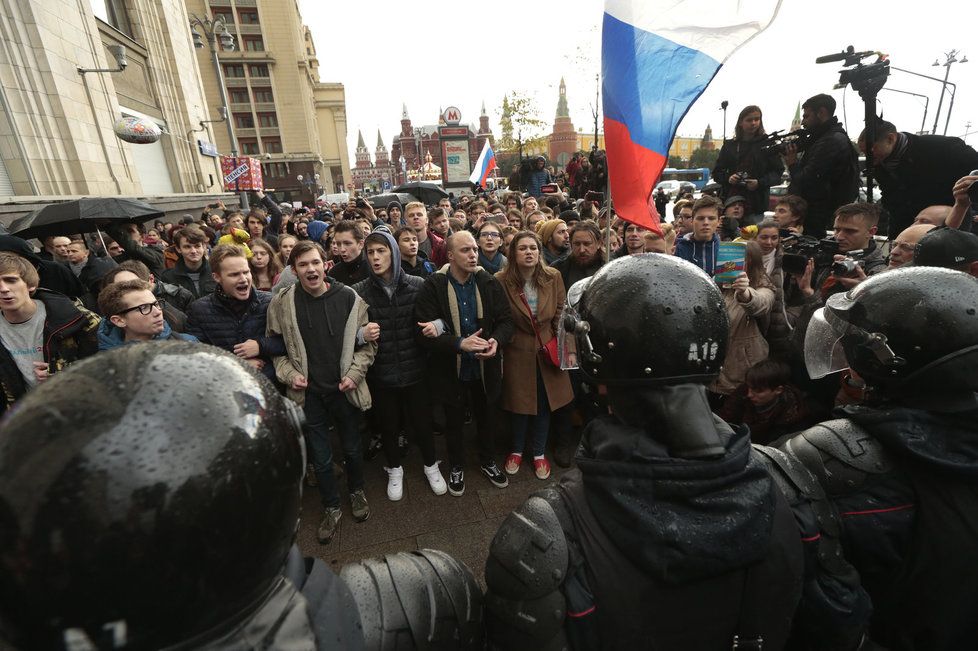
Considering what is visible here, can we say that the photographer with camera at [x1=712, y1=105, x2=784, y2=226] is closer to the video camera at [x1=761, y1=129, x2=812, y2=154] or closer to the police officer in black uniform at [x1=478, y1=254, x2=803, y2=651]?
the video camera at [x1=761, y1=129, x2=812, y2=154]

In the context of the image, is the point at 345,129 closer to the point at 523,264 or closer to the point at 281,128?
the point at 281,128

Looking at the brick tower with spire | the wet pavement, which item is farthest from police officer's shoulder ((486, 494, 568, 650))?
the brick tower with spire

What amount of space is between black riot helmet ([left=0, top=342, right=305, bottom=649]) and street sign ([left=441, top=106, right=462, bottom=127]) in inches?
2148

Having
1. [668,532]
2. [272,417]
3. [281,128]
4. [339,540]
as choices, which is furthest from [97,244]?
[281,128]

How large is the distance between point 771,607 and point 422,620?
2.76ft

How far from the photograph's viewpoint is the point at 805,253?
11.6ft

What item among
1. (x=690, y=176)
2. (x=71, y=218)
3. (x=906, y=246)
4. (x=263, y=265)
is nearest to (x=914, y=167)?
(x=906, y=246)

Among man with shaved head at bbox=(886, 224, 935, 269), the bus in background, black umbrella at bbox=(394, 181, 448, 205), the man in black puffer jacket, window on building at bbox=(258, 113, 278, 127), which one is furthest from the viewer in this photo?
window on building at bbox=(258, 113, 278, 127)

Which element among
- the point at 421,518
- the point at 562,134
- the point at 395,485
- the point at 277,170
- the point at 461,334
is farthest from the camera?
the point at 562,134

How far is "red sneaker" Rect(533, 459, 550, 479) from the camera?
12.6 ft

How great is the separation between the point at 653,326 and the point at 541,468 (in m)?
2.92

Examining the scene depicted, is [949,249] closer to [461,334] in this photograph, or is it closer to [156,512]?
[461,334]

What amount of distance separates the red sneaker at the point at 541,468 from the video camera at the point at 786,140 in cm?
455

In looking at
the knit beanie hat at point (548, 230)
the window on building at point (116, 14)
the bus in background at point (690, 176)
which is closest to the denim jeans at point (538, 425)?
the knit beanie hat at point (548, 230)
